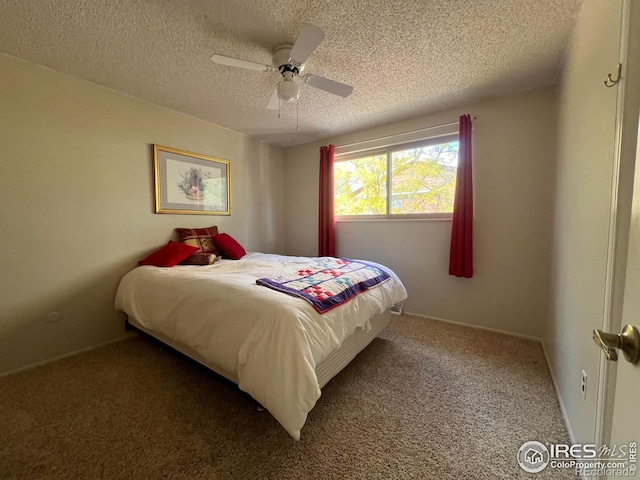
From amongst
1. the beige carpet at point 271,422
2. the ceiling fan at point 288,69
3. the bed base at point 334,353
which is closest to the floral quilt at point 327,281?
the bed base at point 334,353

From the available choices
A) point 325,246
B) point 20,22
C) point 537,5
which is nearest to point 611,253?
point 537,5

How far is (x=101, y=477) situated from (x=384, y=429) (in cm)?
139

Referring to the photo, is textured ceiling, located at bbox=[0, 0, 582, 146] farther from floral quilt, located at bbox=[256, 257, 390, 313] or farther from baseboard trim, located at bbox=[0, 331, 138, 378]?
baseboard trim, located at bbox=[0, 331, 138, 378]

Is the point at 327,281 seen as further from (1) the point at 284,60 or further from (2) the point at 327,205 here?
(2) the point at 327,205

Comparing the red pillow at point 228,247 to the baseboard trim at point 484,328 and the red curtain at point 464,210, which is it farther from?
the red curtain at point 464,210

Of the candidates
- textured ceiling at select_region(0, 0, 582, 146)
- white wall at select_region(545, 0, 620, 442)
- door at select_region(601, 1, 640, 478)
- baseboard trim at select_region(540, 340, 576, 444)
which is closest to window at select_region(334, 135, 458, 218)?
textured ceiling at select_region(0, 0, 582, 146)

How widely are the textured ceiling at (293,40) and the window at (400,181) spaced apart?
598 millimetres

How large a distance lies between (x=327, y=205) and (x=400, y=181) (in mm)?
1062

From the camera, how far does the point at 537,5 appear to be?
1.47 metres

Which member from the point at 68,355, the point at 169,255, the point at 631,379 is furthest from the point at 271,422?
the point at 68,355

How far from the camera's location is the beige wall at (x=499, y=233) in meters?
2.38

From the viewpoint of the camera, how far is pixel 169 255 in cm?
251

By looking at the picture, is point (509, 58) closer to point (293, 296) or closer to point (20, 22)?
point (293, 296)

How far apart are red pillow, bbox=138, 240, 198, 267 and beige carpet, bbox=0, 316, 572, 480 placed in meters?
0.87
